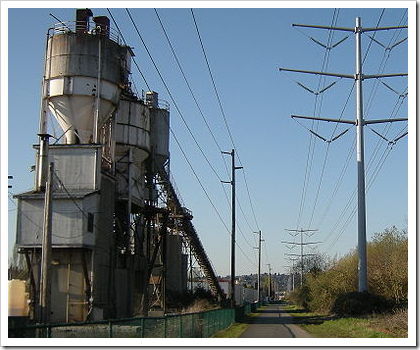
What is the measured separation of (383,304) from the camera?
36.2 metres

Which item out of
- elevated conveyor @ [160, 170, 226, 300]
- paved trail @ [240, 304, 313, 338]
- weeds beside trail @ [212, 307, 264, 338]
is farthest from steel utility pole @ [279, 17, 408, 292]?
elevated conveyor @ [160, 170, 226, 300]

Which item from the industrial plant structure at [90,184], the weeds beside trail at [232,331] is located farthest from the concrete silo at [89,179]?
the weeds beside trail at [232,331]

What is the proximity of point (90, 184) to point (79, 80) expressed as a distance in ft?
21.3

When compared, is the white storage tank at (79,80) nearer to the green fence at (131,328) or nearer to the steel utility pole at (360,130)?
the steel utility pole at (360,130)

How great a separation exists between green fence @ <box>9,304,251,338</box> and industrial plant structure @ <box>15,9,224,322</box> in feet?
28.0

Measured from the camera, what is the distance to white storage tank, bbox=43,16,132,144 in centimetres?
3844

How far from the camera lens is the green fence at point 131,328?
1455 cm

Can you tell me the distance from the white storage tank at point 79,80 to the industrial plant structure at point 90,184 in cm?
6

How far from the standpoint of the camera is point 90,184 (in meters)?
37.1

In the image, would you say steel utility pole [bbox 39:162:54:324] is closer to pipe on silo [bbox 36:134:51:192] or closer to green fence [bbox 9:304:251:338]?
green fence [bbox 9:304:251:338]

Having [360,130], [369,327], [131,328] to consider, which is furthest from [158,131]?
[131,328]

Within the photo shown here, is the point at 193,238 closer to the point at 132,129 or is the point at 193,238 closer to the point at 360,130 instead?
the point at 132,129

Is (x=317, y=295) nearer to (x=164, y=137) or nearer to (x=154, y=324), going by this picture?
(x=164, y=137)

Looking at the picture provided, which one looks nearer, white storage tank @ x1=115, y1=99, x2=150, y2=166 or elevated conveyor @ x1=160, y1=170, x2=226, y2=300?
white storage tank @ x1=115, y1=99, x2=150, y2=166
